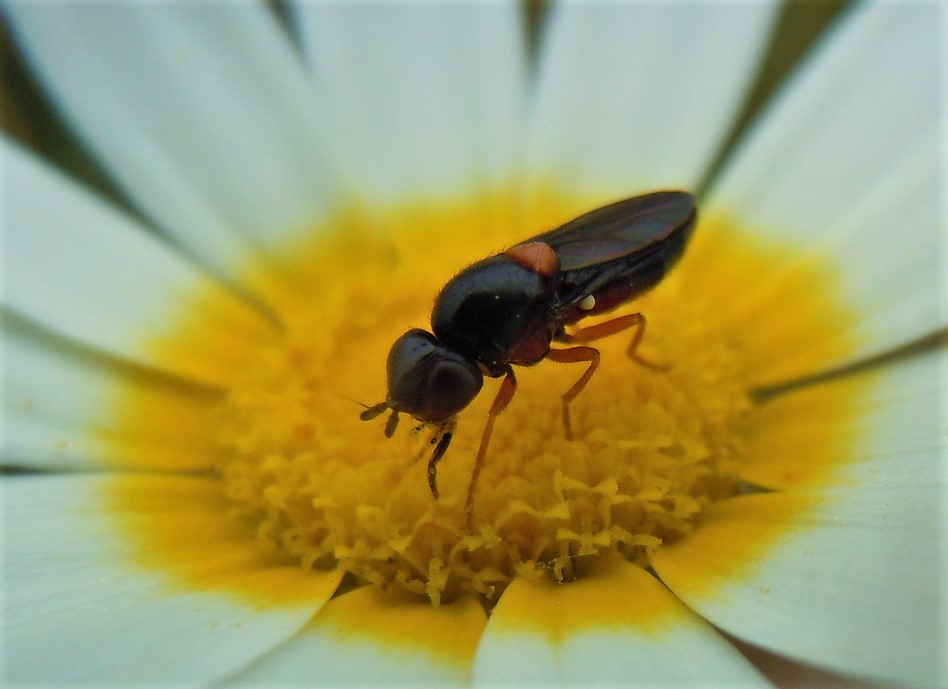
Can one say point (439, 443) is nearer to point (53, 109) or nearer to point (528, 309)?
point (528, 309)

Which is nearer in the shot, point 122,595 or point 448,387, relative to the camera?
point 448,387

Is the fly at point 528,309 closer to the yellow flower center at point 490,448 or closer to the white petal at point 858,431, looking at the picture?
the yellow flower center at point 490,448

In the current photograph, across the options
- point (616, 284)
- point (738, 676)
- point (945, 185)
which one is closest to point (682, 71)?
point (945, 185)

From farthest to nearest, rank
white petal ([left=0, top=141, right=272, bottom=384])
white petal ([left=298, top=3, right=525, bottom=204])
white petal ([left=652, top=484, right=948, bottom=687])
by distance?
white petal ([left=298, top=3, right=525, bottom=204]), white petal ([left=0, top=141, right=272, bottom=384]), white petal ([left=652, top=484, right=948, bottom=687])

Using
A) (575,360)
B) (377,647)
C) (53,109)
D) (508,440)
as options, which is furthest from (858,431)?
(53,109)

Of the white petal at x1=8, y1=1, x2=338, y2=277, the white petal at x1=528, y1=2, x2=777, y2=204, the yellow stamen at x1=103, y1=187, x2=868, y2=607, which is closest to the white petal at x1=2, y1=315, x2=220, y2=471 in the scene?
the yellow stamen at x1=103, y1=187, x2=868, y2=607

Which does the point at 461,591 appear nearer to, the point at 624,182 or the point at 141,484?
the point at 141,484

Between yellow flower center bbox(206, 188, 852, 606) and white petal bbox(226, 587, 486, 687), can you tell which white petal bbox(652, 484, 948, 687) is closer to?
yellow flower center bbox(206, 188, 852, 606)
